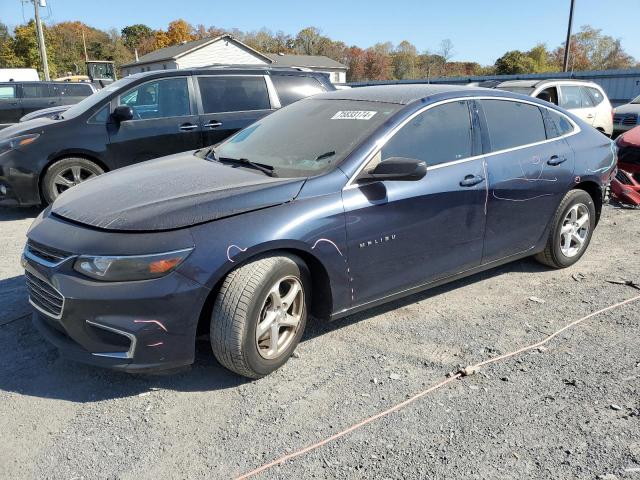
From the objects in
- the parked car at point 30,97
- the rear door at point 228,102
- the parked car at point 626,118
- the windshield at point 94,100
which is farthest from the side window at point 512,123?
the parked car at point 30,97

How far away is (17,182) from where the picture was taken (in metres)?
6.35

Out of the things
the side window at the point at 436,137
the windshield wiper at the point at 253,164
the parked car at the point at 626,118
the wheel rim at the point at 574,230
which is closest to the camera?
the windshield wiper at the point at 253,164

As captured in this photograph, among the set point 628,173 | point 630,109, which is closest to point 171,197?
point 628,173

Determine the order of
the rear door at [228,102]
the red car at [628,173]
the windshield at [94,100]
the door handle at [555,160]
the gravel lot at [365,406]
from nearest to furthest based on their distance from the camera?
the gravel lot at [365,406]
the door handle at [555,160]
the windshield at [94,100]
the rear door at [228,102]
the red car at [628,173]

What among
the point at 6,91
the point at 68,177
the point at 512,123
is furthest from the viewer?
the point at 6,91

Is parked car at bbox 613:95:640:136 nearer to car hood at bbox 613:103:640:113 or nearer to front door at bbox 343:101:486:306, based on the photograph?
car hood at bbox 613:103:640:113

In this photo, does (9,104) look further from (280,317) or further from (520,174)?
(520,174)

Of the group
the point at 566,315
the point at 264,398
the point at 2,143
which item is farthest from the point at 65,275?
the point at 2,143

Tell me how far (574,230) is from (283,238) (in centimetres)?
317

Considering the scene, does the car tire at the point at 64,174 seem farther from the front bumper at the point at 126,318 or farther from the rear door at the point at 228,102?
the front bumper at the point at 126,318

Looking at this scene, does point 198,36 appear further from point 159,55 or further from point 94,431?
point 94,431

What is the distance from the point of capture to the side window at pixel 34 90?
12766 mm

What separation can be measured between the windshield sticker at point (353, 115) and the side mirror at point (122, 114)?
145 inches

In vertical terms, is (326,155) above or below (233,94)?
below
